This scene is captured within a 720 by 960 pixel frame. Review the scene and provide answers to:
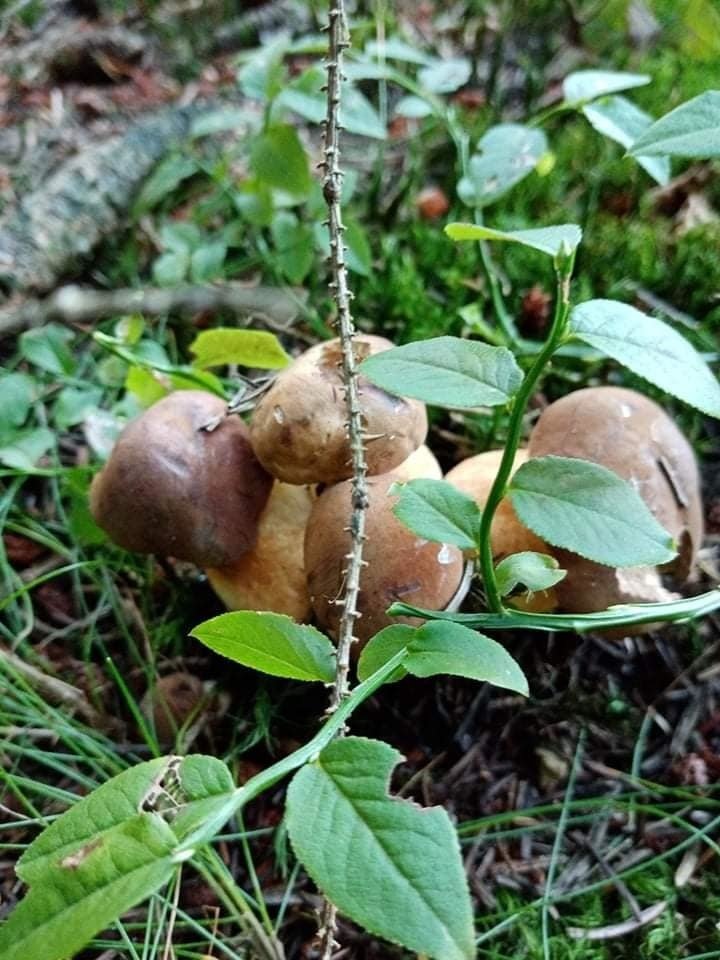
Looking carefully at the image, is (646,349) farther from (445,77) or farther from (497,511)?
(445,77)

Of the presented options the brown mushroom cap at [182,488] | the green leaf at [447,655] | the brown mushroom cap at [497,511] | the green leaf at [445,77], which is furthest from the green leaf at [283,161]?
the green leaf at [447,655]

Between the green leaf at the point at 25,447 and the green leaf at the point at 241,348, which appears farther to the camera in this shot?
the green leaf at the point at 25,447

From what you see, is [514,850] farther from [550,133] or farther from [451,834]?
[550,133]

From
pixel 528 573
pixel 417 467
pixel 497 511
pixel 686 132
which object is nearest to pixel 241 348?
pixel 417 467

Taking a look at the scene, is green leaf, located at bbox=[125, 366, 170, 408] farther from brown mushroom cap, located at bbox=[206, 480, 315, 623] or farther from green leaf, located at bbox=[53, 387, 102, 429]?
brown mushroom cap, located at bbox=[206, 480, 315, 623]

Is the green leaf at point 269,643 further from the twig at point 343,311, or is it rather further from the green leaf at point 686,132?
the green leaf at point 686,132

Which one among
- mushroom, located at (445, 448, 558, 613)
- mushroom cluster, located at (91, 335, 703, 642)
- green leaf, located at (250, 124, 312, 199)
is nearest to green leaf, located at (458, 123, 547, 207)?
green leaf, located at (250, 124, 312, 199)
